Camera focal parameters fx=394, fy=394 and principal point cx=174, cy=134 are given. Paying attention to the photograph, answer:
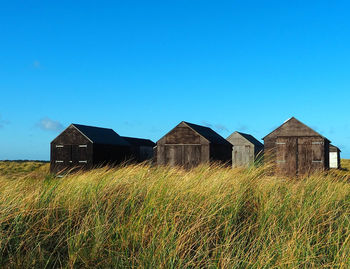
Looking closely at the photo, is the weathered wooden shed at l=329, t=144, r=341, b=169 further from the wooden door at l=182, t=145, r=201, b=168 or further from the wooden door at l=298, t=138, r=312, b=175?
the wooden door at l=182, t=145, r=201, b=168

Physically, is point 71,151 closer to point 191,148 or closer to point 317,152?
point 191,148

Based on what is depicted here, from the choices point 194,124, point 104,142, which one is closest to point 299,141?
point 194,124

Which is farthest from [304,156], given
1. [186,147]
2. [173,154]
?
[173,154]

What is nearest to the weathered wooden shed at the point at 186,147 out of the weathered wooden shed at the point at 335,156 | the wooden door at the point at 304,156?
the wooden door at the point at 304,156

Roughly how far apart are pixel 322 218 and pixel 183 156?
20.6m

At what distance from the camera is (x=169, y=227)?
5.23 metres

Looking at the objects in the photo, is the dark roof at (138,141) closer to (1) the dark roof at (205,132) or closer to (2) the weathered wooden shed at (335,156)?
(1) the dark roof at (205,132)

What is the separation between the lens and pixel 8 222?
5.54 metres

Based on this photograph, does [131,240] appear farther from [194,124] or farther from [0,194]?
[194,124]

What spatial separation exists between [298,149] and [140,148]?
19.5 meters

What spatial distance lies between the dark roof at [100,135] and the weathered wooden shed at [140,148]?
356cm

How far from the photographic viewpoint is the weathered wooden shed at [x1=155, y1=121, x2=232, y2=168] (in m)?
26.4

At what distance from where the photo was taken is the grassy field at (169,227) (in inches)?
175

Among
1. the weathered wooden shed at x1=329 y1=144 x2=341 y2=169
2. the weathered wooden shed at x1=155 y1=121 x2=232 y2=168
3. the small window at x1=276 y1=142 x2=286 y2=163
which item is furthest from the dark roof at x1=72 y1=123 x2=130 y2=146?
the weathered wooden shed at x1=329 y1=144 x2=341 y2=169
